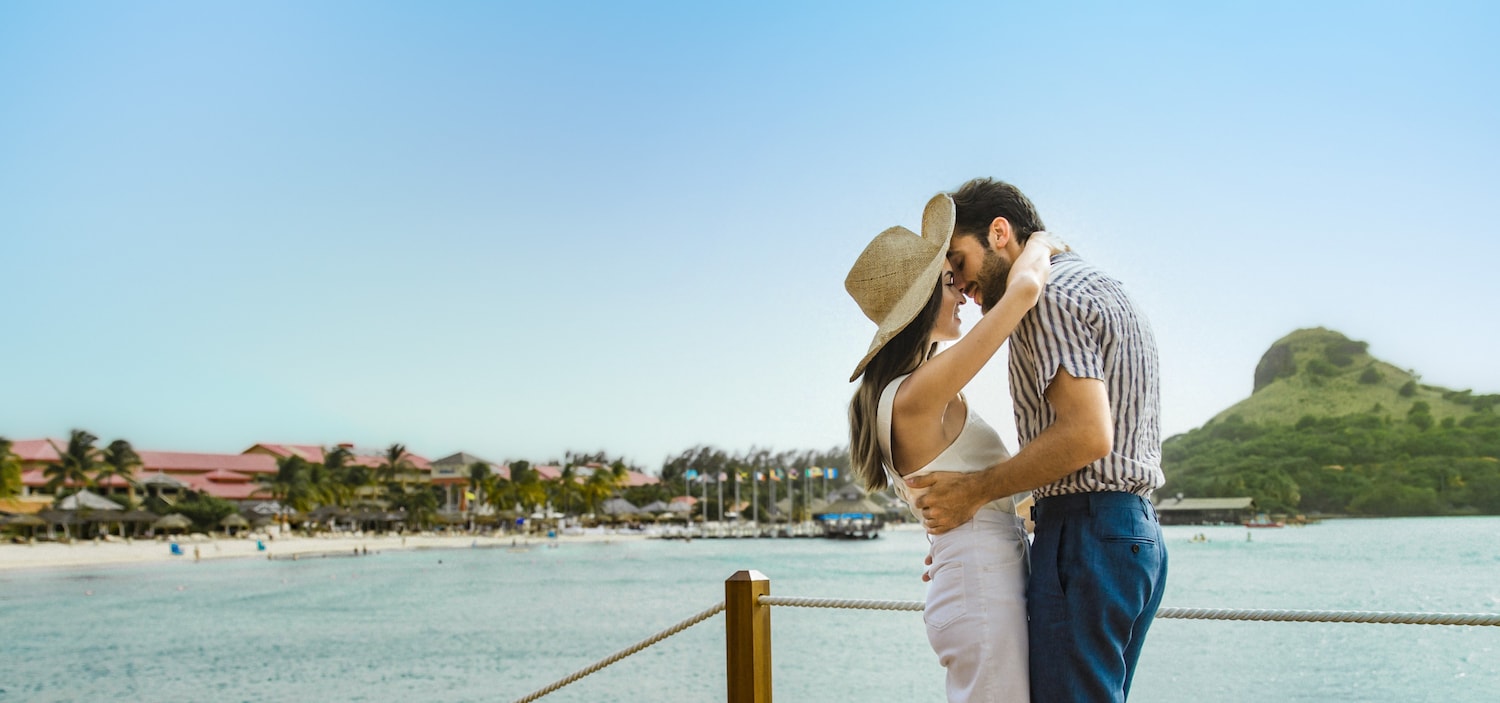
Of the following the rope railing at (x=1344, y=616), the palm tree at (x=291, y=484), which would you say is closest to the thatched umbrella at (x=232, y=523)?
the palm tree at (x=291, y=484)

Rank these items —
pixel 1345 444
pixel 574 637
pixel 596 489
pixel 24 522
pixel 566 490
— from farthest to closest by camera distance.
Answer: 1. pixel 596 489
2. pixel 566 490
3. pixel 1345 444
4. pixel 24 522
5. pixel 574 637

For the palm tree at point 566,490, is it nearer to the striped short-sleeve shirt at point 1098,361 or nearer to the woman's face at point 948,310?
the woman's face at point 948,310

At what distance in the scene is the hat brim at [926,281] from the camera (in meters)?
1.70

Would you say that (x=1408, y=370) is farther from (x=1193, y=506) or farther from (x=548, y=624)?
(x=548, y=624)

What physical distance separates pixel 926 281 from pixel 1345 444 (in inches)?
4028

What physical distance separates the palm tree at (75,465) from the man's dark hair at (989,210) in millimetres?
70217

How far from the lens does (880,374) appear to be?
1770 millimetres

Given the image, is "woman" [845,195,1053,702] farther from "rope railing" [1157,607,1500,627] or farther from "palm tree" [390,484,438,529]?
"palm tree" [390,484,438,529]

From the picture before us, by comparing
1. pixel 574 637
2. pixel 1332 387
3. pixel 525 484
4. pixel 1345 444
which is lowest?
pixel 574 637

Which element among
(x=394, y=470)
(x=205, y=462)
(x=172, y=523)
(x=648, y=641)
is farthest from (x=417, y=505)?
(x=648, y=641)

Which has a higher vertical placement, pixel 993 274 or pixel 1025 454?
pixel 993 274

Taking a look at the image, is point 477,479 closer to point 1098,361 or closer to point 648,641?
point 648,641

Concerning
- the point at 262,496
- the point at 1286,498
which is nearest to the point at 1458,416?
the point at 1286,498

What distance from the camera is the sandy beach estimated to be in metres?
48.8
